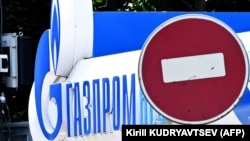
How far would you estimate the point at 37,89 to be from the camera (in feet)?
27.7

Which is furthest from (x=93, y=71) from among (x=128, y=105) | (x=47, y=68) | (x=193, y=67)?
(x=193, y=67)

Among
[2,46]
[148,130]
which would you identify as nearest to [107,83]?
[148,130]

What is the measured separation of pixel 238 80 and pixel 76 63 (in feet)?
11.6

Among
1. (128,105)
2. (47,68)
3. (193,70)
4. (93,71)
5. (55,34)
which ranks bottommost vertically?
(47,68)

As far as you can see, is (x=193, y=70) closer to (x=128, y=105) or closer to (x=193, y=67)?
(x=193, y=67)

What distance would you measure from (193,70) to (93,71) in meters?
3.01

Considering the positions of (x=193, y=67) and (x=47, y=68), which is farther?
(x=47, y=68)

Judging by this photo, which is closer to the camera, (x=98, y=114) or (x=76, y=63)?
(x=98, y=114)

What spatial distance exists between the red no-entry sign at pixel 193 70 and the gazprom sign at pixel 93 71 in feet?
6.43

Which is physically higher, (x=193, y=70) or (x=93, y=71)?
(x=193, y=70)

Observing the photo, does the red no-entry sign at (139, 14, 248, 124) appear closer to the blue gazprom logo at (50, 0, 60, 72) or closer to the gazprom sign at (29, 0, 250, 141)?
the gazprom sign at (29, 0, 250, 141)

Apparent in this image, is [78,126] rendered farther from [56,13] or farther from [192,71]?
[192,71]

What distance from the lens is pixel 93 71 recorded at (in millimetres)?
7047

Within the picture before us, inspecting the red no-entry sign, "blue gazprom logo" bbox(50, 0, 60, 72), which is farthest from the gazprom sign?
the red no-entry sign
